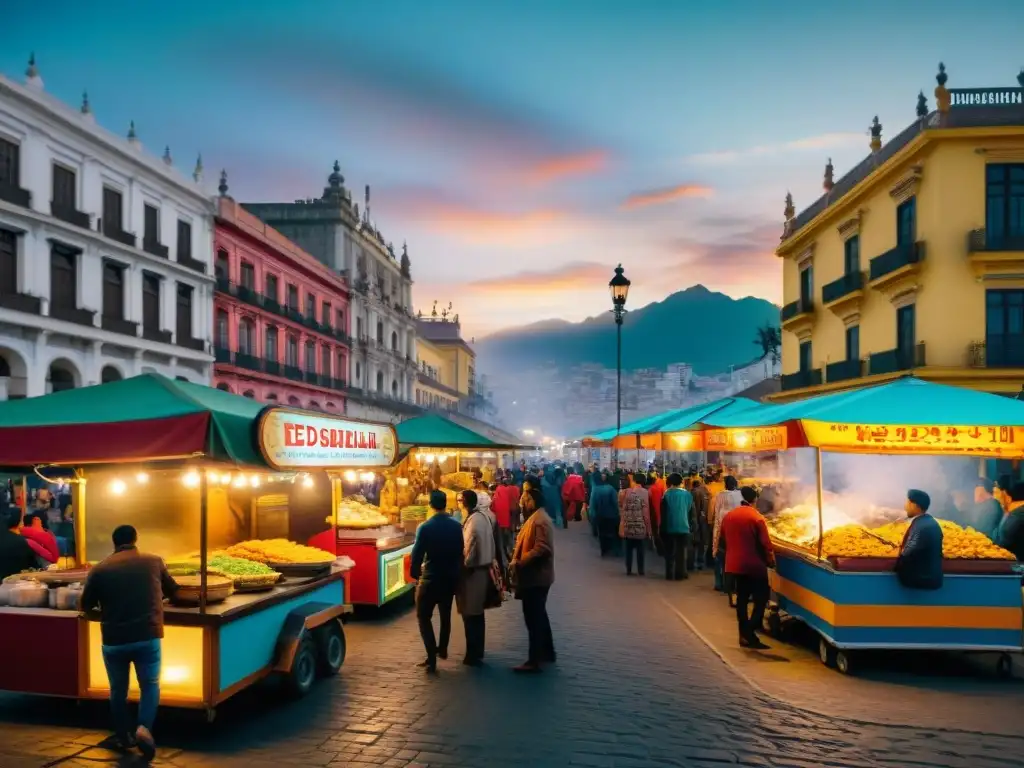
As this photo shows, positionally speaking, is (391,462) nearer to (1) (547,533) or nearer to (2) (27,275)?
(1) (547,533)

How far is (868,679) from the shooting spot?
748cm

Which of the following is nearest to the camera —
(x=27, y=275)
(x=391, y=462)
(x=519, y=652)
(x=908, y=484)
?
(x=519, y=652)

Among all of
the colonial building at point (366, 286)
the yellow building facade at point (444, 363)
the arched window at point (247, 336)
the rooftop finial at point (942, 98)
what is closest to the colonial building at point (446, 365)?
the yellow building facade at point (444, 363)

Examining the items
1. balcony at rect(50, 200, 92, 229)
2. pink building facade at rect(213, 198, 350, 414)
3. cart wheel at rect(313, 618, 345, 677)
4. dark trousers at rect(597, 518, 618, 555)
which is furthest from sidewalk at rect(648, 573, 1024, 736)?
pink building facade at rect(213, 198, 350, 414)

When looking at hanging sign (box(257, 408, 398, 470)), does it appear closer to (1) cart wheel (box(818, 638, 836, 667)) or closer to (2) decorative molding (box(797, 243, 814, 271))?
(1) cart wheel (box(818, 638, 836, 667))

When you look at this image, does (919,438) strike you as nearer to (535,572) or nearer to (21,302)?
(535,572)

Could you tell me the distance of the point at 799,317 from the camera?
115ft

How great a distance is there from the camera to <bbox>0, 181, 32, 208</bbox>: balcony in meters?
23.2

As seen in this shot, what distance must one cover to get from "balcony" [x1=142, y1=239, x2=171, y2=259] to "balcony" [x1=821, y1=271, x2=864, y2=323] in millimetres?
26714

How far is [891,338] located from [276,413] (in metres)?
26.4

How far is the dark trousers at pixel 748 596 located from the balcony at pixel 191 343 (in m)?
28.7

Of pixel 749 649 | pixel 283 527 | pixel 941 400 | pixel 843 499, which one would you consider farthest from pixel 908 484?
pixel 283 527

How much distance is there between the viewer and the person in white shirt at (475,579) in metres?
7.87

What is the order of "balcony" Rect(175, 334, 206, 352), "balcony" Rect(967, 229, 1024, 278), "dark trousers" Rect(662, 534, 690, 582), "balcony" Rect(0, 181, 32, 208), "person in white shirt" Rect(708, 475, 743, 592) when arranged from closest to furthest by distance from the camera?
"person in white shirt" Rect(708, 475, 743, 592), "dark trousers" Rect(662, 534, 690, 582), "balcony" Rect(0, 181, 32, 208), "balcony" Rect(967, 229, 1024, 278), "balcony" Rect(175, 334, 206, 352)
